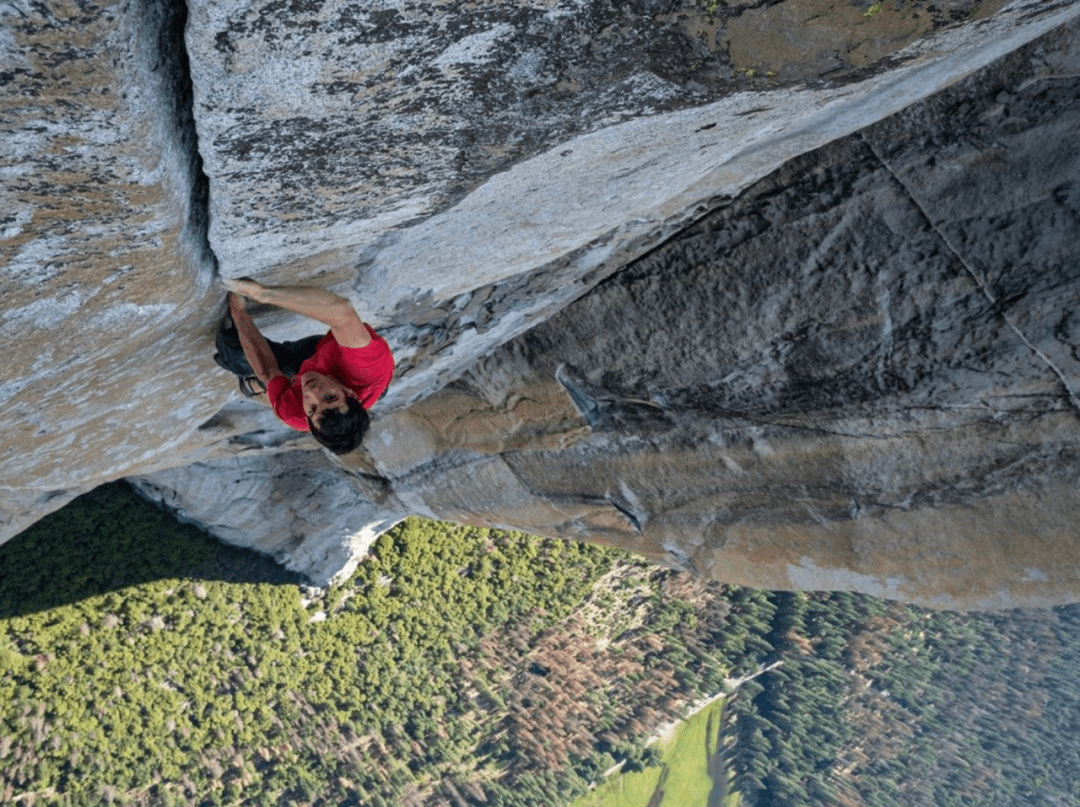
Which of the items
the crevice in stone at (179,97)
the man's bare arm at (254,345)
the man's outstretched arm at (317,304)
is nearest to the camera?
the crevice in stone at (179,97)

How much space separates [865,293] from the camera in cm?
350

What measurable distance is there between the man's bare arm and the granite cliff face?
124 millimetres

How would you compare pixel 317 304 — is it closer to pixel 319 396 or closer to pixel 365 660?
pixel 319 396

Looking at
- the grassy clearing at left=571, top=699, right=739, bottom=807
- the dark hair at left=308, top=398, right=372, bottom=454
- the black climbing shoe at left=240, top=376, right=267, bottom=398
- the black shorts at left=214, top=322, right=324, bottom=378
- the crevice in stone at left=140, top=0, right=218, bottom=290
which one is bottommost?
the grassy clearing at left=571, top=699, right=739, bottom=807

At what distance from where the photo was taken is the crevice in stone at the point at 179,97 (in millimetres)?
1543

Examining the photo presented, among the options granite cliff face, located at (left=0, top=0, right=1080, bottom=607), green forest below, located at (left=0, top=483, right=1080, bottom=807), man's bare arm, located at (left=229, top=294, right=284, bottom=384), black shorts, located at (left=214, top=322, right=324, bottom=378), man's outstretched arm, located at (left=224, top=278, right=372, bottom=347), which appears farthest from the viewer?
green forest below, located at (left=0, top=483, right=1080, bottom=807)

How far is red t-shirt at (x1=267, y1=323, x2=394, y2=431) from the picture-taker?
3.14 meters

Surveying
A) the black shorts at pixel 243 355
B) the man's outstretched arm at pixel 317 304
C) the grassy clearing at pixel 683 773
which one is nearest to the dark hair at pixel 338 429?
the man's outstretched arm at pixel 317 304

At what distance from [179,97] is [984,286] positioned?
293 cm

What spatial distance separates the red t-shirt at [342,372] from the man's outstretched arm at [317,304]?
48 mm

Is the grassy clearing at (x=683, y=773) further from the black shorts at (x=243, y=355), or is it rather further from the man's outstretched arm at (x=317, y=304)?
the man's outstretched arm at (x=317, y=304)

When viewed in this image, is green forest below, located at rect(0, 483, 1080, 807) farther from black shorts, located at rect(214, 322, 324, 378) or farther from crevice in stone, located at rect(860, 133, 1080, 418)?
crevice in stone, located at rect(860, 133, 1080, 418)

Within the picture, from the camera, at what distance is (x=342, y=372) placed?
3184 mm

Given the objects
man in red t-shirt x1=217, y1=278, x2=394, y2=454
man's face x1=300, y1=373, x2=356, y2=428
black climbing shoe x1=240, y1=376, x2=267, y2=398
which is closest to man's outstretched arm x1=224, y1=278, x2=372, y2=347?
man in red t-shirt x1=217, y1=278, x2=394, y2=454
